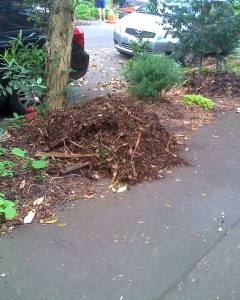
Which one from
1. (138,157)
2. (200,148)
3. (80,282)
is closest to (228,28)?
(200,148)

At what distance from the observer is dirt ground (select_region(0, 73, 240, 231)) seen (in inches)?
157

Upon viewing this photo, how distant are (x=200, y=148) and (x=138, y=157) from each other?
1174mm

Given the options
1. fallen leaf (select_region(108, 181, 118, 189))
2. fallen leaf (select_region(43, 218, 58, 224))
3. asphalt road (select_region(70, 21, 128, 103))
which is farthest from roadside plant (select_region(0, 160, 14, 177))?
asphalt road (select_region(70, 21, 128, 103))

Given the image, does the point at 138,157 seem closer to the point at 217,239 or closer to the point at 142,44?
the point at 217,239

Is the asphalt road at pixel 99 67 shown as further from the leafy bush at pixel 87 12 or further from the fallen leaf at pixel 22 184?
the leafy bush at pixel 87 12

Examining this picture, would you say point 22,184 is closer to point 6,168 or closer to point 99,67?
point 6,168

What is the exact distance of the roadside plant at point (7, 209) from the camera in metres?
3.47

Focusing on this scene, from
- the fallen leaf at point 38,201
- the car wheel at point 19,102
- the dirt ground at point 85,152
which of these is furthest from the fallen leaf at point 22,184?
the car wheel at point 19,102

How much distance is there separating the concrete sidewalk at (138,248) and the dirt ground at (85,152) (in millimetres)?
218

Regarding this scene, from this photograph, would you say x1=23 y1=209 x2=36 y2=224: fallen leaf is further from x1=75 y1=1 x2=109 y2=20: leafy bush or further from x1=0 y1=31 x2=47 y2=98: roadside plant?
x1=75 y1=1 x2=109 y2=20: leafy bush

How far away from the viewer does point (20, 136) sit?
16.8 ft

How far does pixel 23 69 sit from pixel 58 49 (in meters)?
0.84

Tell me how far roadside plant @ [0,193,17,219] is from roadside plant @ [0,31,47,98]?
1.45 metres

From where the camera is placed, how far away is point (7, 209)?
11.5ft
